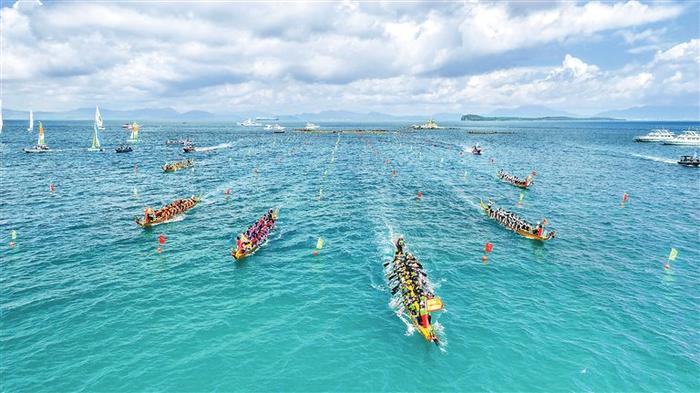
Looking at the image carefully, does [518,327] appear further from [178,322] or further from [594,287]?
[178,322]

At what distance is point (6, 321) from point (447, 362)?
32853mm

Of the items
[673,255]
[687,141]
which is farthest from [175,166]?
[687,141]

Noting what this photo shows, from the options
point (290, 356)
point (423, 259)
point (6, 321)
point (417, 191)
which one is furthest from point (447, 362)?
point (417, 191)

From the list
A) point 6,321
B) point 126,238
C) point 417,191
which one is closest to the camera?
point 6,321

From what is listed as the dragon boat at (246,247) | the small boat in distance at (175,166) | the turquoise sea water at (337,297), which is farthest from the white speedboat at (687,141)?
the dragon boat at (246,247)

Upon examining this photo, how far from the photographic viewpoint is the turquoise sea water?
23.9 meters

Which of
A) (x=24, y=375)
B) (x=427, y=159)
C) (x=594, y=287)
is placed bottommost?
(x=24, y=375)

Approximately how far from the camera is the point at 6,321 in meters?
28.3

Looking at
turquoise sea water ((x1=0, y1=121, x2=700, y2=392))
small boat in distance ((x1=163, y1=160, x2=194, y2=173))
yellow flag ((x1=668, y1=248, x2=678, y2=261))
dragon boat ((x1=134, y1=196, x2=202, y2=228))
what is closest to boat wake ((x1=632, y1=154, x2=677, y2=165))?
turquoise sea water ((x1=0, y1=121, x2=700, y2=392))

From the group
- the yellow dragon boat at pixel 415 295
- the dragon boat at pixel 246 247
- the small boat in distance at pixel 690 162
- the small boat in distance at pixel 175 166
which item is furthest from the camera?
the small boat in distance at pixel 690 162

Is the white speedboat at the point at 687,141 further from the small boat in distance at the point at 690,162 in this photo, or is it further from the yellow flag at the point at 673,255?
the yellow flag at the point at 673,255

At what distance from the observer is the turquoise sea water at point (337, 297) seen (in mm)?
23875

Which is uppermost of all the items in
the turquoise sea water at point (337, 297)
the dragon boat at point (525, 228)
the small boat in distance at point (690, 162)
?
the small boat in distance at point (690, 162)

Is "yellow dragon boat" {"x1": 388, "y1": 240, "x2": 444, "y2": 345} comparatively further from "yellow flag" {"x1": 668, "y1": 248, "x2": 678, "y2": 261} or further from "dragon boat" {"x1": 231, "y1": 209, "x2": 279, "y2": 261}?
"yellow flag" {"x1": 668, "y1": 248, "x2": 678, "y2": 261}
